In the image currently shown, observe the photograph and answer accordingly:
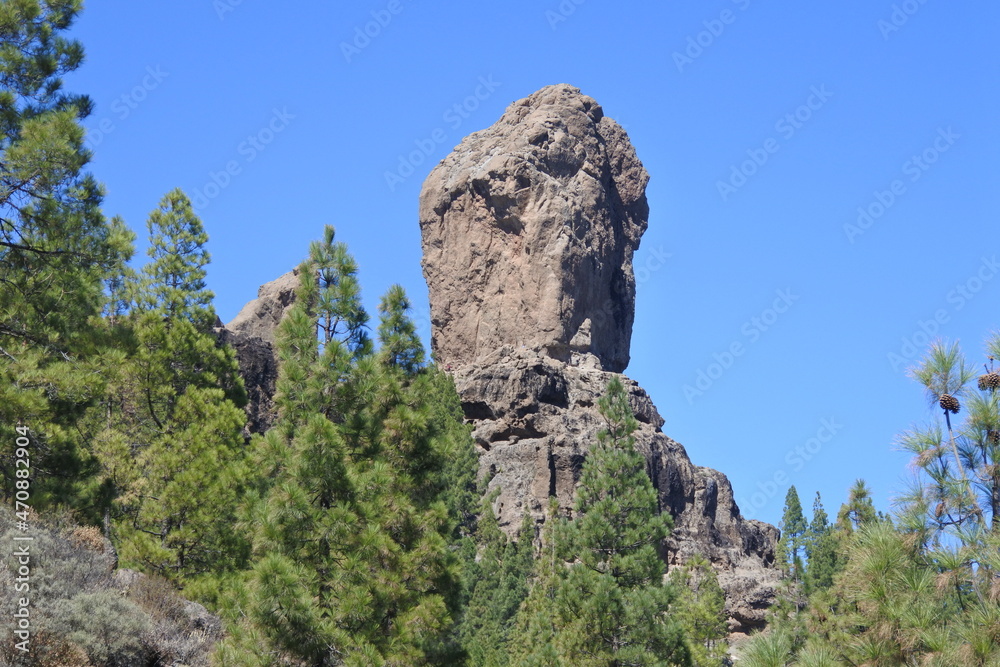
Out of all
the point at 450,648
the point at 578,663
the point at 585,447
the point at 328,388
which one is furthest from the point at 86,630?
the point at 585,447

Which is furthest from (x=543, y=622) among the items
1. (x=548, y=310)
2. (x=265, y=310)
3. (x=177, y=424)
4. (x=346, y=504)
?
(x=265, y=310)

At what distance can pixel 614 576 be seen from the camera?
90.5 ft

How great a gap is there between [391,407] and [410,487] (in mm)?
1440

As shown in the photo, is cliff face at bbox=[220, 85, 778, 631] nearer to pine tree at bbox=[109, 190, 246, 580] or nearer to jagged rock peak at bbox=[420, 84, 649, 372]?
jagged rock peak at bbox=[420, 84, 649, 372]

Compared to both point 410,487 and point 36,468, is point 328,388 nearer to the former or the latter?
point 410,487

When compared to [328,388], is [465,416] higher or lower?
higher

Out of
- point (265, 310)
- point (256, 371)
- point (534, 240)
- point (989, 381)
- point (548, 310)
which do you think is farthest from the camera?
point (265, 310)

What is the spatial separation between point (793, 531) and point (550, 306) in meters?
24.2

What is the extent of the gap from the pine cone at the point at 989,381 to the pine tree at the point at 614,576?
16670mm

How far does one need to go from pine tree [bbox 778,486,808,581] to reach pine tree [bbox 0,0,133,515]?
40.3 m

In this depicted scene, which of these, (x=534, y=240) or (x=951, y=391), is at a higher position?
(x=534, y=240)

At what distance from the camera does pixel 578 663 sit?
2669 cm

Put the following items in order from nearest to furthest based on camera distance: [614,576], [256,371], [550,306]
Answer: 1. [614,576]
2. [256,371]
3. [550,306]

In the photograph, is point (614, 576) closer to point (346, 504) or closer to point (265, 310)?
point (346, 504)
